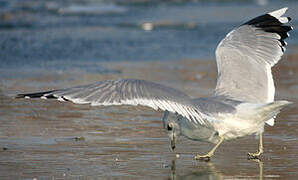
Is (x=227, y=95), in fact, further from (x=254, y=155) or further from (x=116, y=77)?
(x=116, y=77)

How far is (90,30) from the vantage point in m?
15.9

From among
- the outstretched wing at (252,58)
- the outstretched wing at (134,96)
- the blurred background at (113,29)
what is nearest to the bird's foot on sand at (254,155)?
the outstretched wing at (252,58)

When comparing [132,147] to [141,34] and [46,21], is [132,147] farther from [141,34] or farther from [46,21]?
[46,21]

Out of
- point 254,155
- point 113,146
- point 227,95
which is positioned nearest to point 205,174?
point 254,155

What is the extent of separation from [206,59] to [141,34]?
126 inches

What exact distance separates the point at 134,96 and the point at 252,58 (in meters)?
1.82

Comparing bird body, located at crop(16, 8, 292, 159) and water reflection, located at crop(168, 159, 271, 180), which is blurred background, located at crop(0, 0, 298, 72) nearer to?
bird body, located at crop(16, 8, 292, 159)

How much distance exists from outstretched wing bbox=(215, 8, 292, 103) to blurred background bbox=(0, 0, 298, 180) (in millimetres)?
540

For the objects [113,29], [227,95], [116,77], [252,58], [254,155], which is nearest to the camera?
[254,155]

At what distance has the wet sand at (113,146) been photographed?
5.55 metres

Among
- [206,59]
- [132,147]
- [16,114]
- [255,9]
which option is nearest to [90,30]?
[206,59]

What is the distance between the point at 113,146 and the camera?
21.2 ft

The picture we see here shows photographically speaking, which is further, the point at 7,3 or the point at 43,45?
the point at 7,3

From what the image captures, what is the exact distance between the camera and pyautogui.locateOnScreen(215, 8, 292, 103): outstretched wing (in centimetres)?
649
